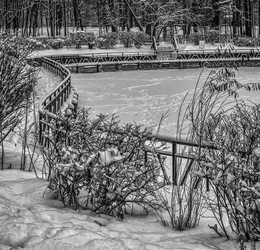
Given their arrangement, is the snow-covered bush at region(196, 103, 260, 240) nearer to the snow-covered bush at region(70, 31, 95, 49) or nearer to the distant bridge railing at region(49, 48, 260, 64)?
the distant bridge railing at region(49, 48, 260, 64)

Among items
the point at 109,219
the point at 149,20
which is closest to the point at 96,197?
the point at 109,219

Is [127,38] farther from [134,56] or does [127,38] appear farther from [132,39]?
[134,56]

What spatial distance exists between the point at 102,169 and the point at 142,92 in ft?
76.1

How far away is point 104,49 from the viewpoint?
50375 millimetres

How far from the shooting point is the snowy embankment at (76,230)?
452 centimetres

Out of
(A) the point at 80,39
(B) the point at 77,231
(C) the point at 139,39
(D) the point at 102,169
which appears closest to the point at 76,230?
(B) the point at 77,231

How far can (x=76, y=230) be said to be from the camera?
476 centimetres

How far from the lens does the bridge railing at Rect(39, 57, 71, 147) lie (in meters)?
9.46

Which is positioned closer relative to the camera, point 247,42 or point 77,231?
point 77,231

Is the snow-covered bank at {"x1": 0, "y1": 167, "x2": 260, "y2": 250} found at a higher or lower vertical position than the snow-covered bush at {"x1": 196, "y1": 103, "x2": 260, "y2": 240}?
lower

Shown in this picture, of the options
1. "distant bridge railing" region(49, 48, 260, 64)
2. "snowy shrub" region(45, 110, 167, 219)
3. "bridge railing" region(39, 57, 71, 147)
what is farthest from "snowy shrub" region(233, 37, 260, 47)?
"snowy shrub" region(45, 110, 167, 219)

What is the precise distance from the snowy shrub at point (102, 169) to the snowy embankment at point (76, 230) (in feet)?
0.65

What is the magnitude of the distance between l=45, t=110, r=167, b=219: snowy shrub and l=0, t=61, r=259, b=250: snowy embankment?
0.20 meters

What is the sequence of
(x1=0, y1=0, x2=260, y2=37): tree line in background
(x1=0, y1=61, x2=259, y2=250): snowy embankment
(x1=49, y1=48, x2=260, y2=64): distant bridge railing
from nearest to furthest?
(x1=0, y1=61, x2=259, y2=250): snowy embankment, (x1=49, y1=48, x2=260, y2=64): distant bridge railing, (x1=0, y1=0, x2=260, y2=37): tree line in background
